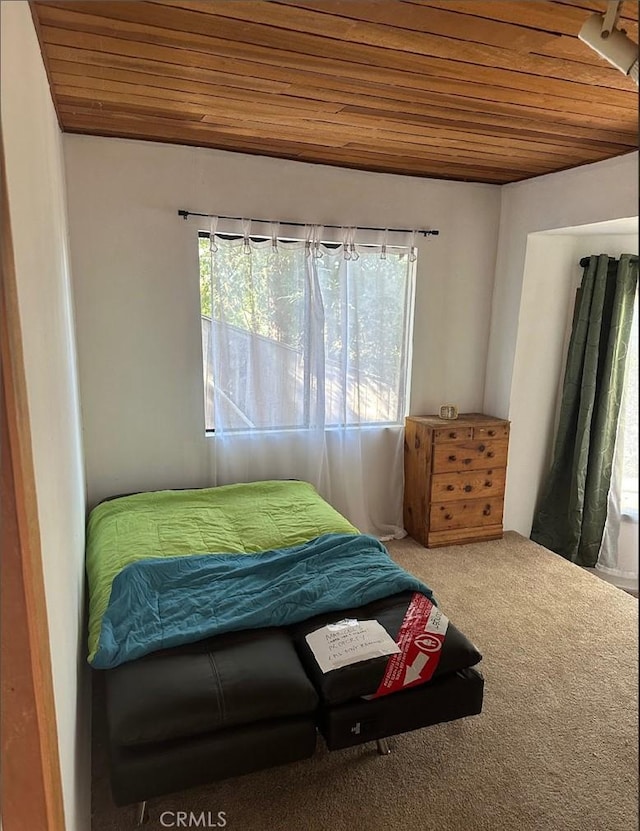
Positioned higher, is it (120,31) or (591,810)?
(120,31)

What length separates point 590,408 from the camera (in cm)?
352

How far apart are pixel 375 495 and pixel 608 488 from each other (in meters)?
1.58

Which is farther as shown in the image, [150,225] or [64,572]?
[150,225]

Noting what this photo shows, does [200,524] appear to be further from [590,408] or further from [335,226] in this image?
[590,408]

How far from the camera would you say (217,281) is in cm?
304

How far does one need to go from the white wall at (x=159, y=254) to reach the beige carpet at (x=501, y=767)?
151 centimetres

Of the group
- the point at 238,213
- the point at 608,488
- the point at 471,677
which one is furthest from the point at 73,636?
the point at 608,488

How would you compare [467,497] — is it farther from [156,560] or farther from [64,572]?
[64,572]

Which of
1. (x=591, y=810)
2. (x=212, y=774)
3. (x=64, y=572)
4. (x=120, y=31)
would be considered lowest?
(x=591, y=810)

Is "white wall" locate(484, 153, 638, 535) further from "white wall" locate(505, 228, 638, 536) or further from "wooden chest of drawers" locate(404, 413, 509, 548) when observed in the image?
"wooden chest of drawers" locate(404, 413, 509, 548)

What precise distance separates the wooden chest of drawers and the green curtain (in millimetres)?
485

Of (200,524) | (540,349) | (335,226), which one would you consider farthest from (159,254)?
(540,349)

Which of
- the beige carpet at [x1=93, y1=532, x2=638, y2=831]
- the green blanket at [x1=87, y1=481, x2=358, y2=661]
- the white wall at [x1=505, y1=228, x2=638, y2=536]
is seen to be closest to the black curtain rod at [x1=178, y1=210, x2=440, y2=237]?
the white wall at [x1=505, y1=228, x2=638, y2=536]

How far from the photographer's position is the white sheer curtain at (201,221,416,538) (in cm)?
312
